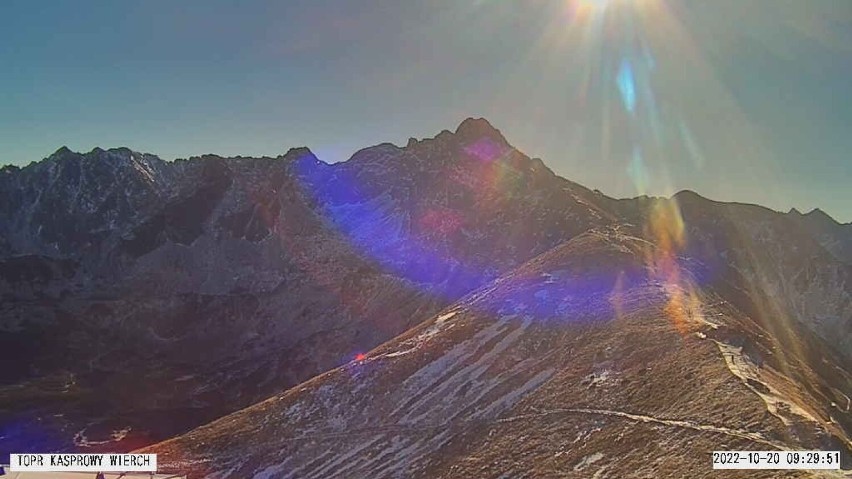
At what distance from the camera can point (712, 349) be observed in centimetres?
5941

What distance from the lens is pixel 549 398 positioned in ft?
208

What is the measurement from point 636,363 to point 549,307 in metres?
22.6

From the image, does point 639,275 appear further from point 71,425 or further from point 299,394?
point 71,425

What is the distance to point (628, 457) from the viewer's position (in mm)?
45531

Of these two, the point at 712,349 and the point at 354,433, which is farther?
the point at 354,433

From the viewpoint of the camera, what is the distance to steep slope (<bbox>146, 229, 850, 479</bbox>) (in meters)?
46.8

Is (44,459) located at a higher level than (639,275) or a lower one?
lower

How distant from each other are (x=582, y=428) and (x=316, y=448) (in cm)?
3199

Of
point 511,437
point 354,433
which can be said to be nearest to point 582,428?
point 511,437

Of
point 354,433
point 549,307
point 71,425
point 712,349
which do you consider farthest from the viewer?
point 71,425

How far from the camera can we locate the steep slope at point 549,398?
46.8 meters

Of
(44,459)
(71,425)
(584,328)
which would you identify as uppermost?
(584,328)

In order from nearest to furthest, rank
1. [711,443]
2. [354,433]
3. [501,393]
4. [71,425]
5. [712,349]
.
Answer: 1. [711,443]
2. [712,349]
3. [501,393]
4. [354,433]
5. [71,425]

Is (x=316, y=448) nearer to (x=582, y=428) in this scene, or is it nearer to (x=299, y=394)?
(x=299, y=394)
